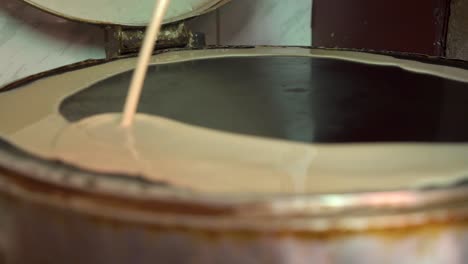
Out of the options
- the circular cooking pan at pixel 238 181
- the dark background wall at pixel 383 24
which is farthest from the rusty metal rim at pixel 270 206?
the dark background wall at pixel 383 24

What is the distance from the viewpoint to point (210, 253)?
360 millimetres

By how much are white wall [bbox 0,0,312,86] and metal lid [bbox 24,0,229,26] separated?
83 millimetres

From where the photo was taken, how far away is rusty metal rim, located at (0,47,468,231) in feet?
1.15

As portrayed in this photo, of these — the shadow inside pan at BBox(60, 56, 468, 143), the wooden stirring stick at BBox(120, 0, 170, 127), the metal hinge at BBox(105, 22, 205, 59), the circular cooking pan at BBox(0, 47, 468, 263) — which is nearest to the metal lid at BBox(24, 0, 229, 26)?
the metal hinge at BBox(105, 22, 205, 59)

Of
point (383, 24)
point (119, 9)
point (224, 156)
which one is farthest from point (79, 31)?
point (224, 156)

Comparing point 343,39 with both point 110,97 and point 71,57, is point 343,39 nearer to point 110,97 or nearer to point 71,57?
point 71,57

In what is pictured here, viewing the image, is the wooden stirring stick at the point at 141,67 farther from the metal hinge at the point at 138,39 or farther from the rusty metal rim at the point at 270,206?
the metal hinge at the point at 138,39

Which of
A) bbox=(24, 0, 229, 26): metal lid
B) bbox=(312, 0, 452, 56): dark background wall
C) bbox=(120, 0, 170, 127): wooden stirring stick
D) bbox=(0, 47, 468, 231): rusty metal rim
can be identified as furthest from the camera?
bbox=(312, 0, 452, 56): dark background wall

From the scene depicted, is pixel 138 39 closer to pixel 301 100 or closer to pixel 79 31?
pixel 79 31

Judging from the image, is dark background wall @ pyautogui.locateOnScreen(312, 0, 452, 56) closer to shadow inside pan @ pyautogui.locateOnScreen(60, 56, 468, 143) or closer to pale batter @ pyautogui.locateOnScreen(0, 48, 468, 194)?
shadow inside pan @ pyautogui.locateOnScreen(60, 56, 468, 143)

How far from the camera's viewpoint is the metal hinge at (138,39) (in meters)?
0.90

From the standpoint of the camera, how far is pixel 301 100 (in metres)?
0.59

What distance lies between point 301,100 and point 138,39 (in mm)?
393

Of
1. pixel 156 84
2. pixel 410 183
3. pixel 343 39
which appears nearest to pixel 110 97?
pixel 156 84
